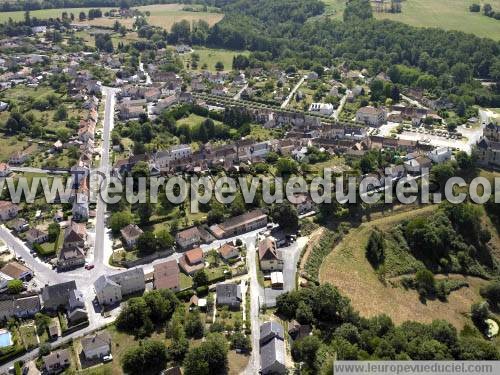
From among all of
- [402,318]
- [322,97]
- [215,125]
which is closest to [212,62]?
[322,97]

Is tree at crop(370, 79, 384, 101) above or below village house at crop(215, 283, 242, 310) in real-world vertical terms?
above

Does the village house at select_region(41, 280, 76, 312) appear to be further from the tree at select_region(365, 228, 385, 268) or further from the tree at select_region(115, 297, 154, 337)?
the tree at select_region(365, 228, 385, 268)

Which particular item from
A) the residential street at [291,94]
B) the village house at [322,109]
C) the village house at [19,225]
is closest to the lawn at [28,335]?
the village house at [19,225]

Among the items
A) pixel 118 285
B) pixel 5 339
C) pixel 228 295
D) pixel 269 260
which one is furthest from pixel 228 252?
pixel 5 339

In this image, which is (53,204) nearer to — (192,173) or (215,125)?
(192,173)

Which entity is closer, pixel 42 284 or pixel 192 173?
pixel 42 284

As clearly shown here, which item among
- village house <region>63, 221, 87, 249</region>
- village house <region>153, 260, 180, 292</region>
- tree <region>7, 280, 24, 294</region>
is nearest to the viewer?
tree <region>7, 280, 24, 294</region>

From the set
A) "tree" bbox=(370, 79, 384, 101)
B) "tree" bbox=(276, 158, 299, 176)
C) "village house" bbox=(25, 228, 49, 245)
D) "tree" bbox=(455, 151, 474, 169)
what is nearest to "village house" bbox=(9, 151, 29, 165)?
"village house" bbox=(25, 228, 49, 245)
